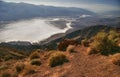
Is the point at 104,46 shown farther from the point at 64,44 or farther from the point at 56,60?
the point at 64,44

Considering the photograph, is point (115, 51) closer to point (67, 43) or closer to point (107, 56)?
point (107, 56)

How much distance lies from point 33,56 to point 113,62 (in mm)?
10334

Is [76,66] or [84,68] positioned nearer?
[84,68]

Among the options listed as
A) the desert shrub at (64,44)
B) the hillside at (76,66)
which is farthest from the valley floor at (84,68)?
the desert shrub at (64,44)

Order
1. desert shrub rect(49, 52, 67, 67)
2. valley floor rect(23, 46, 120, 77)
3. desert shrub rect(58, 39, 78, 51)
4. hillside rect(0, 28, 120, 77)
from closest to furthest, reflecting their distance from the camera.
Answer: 1. valley floor rect(23, 46, 120, 77)
2. hillside rect(0, 28, 120, 77)
3. desert shrub rect(49, 52, 67, 67)
4. desert shrub rect(58, 39, 78, 51)

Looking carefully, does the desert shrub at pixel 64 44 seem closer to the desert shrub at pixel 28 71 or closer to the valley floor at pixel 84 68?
the valley floor at pixel 84 68

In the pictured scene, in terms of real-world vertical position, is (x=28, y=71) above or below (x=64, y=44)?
above

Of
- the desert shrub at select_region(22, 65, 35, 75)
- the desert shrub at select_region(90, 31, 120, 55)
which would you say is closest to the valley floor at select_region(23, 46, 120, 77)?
the desert shrub at select_region(22, 65, 35, 75)

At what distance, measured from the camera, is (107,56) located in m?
19.0

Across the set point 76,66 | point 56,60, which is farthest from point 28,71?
point 76,66

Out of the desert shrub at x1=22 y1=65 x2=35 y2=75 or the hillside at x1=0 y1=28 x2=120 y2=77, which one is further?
the desert shrub at x1=22 y1=65 x2=35 y2=75

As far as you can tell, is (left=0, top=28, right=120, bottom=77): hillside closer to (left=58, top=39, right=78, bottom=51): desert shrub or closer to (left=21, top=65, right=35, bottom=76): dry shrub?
(left=21, top=65, right=35, bottom=76): dry shrub

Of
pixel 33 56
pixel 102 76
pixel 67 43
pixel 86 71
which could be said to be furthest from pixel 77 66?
pixel 67 43

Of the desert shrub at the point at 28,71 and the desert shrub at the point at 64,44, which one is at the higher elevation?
the desert shrub at the point at 28,71
